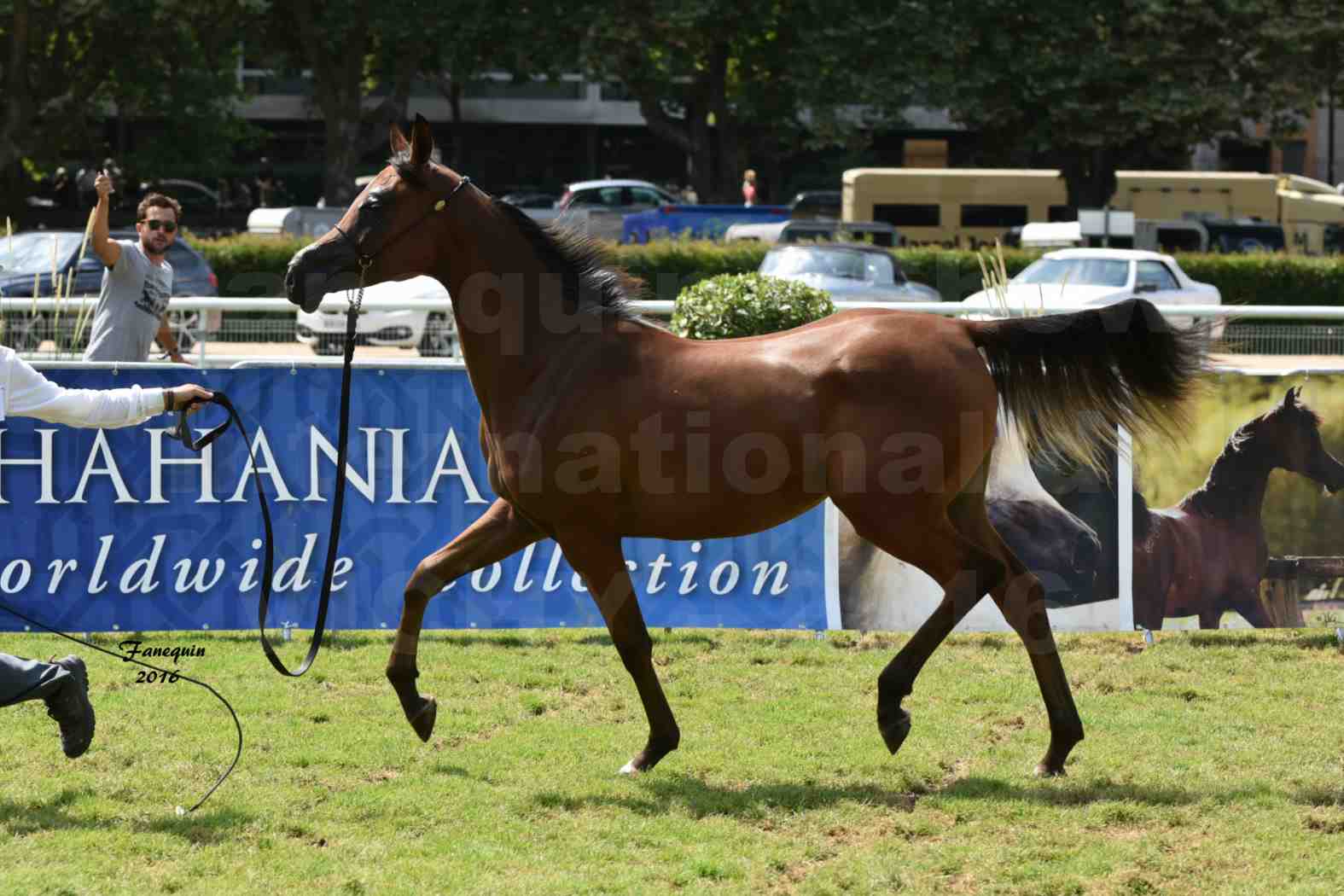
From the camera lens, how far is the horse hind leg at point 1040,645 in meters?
5.97

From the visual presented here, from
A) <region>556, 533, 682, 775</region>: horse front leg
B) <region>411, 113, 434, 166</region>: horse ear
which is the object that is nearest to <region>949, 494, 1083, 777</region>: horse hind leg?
<region>556, 533, 682, 775</region>: horse front leg

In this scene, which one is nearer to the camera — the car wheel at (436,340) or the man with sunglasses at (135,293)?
the man with sunglasses at (135,293)

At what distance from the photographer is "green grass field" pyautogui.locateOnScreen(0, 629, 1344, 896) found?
4.88 m

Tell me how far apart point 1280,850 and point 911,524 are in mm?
1582

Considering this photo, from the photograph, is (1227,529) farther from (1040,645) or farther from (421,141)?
(421,141)

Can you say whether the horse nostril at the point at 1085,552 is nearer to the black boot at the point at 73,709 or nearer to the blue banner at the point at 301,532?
the blue banner at the point at 301,532

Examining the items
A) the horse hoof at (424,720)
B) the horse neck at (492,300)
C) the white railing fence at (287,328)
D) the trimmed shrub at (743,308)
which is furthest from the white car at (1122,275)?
the horse hoof at (424,720)

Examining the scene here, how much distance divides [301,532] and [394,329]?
7560 millimetres

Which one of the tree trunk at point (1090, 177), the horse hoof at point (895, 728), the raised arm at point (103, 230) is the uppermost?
the tree trunk at point (1090, 177)

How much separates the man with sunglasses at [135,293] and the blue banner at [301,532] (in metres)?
0.70

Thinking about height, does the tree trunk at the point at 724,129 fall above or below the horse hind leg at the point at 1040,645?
above

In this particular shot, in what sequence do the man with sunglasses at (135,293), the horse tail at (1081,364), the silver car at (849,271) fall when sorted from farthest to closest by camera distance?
the silver car at (849,271), the man with sunglasses at (135,293), the horse tail at (1081,364)

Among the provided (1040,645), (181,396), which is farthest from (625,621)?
(181,396)

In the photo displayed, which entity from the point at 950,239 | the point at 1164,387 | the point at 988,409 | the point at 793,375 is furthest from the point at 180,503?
the point at 950,239
